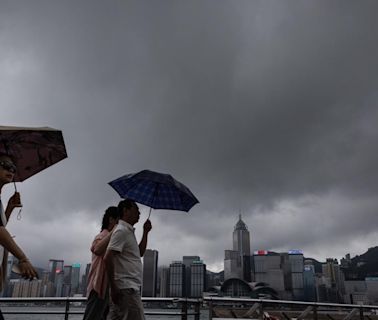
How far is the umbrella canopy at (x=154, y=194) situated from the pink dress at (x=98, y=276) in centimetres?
98

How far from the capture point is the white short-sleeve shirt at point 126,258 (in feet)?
10.2

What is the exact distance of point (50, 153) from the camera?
307cm

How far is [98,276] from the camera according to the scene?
3.53m

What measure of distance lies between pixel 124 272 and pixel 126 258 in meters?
0.13

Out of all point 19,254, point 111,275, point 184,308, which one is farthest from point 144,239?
point 19,254

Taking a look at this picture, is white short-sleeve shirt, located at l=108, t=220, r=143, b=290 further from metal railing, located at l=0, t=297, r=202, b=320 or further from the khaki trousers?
metal railing, located at l=0, t=297, r=202, b=320

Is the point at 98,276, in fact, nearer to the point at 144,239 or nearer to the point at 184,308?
the point at 144,239

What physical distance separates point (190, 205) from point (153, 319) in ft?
7.96

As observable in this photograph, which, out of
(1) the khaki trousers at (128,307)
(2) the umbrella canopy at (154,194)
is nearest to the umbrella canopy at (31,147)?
(1) the khaki trousers at (128,307)

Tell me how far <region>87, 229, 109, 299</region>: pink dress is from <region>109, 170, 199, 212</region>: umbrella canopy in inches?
38.6

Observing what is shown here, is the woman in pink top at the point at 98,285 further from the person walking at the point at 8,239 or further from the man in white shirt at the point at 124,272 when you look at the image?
the person walking at the point at 8,239

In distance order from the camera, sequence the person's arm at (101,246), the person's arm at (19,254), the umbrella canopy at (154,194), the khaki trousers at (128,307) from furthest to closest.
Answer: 1. the umbrella canopy at (154,194)
2. the person's arm at (101,246)
3. the khaki trousers at (128,307)
4. the person's arm at (19,254)

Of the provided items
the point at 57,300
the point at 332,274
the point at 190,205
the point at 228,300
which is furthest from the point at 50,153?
the point at 332,274

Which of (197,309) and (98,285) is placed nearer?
Answer: (98,285)
